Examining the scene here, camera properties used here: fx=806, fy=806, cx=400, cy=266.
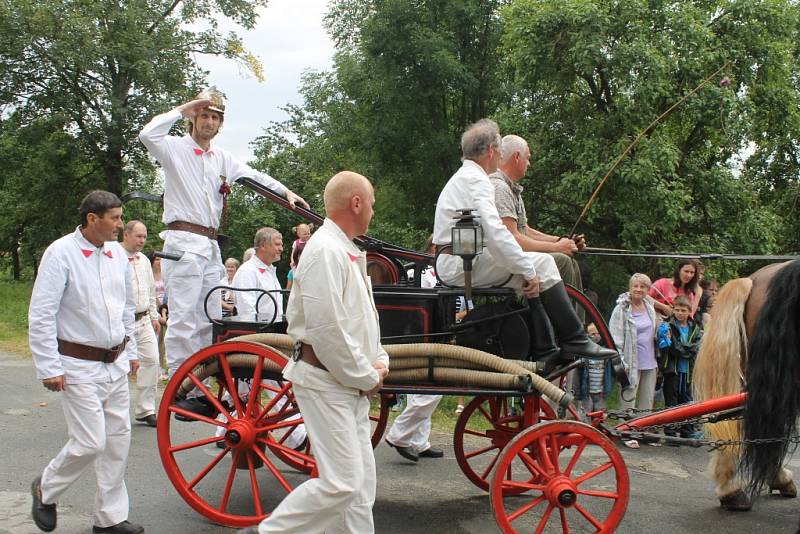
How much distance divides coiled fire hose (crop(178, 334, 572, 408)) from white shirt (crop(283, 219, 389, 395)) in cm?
87

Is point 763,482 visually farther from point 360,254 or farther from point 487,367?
point 360,254

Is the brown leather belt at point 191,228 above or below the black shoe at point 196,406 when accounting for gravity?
above

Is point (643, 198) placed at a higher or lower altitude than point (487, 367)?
higher

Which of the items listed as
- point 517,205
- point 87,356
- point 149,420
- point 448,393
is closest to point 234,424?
point 87,356

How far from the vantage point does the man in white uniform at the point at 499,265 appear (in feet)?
14.6

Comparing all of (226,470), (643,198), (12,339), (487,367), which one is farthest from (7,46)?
(487,367)

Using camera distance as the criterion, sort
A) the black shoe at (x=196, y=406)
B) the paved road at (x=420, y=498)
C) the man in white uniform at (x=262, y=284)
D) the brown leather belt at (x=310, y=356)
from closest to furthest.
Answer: the brown leather belt at (x=310, y=356), the paved road at (x=420, y=498), the black shoe at (x=196, y=406), the man in white uniform at (x=262, y=284)

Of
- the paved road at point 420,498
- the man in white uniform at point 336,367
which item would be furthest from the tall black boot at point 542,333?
the man in white uniform at point 336,367

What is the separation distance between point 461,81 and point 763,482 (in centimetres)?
1680

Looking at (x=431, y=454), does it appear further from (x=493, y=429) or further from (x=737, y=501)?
(x=737, y=501)

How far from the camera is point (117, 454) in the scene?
4410mm

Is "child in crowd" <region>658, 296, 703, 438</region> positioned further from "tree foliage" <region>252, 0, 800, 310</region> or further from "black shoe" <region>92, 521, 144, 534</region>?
"black shoe" <region>92, 521, 144, 534</region>

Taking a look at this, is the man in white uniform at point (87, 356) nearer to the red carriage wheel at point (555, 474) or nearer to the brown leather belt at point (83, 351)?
the brown leather belt at point (83, 351)

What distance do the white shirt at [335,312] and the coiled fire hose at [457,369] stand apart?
873 mm
